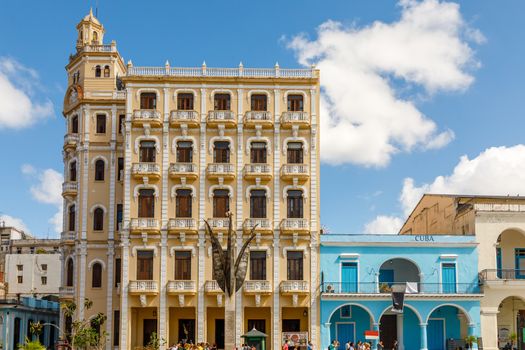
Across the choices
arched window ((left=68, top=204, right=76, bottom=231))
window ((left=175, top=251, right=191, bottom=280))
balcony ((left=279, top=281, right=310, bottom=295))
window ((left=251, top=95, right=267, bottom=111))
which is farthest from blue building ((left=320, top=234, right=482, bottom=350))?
arched window ((left=68, top=204, right=76, bottom=231))

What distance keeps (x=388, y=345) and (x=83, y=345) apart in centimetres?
2209

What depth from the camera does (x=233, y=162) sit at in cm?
5244

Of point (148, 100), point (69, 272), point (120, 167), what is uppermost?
point (148, 100)

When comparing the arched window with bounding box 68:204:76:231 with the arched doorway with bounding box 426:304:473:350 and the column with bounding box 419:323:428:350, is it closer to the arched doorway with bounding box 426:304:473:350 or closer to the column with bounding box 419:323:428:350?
the column with bounding box 419:323:428:350

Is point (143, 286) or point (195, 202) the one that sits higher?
point (195, 202)

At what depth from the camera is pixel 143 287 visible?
50.2 meters

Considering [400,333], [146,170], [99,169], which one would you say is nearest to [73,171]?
[99,169]

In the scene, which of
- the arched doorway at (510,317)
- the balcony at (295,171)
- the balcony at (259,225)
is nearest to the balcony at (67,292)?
the balcony at (259,225)

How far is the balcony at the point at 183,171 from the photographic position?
51.6 meters

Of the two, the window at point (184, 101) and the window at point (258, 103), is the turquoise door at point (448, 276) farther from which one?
the window at point (184, 101)

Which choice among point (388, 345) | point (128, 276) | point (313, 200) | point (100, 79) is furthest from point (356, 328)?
point (100, 79)

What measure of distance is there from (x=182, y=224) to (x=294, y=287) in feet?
29.3

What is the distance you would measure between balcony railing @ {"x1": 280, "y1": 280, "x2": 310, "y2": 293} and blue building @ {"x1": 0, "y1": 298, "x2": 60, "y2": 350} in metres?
21.2

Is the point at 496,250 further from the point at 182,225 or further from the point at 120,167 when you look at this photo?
the point at 120,167
